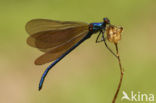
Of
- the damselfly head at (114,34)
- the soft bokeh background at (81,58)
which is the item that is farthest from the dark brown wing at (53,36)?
the soft bokeh background at (81,58)

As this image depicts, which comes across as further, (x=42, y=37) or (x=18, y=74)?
(x=18, y=74)

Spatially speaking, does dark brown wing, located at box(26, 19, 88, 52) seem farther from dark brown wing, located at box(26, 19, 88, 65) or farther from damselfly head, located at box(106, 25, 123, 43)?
damselfly head, located at box(106, 25, 123, 43)

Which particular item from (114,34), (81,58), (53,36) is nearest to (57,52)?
(53,36)

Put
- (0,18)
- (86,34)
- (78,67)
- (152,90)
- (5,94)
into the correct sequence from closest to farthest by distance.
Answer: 1. (86,34)
2. (152,90)
3. (5,94)
4. (78,67)
5. (0,18)

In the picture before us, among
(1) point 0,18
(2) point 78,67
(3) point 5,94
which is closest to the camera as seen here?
(3) point 5,94

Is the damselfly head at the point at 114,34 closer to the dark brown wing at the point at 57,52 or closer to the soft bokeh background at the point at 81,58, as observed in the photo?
the dark brown wing at the point at 57,52

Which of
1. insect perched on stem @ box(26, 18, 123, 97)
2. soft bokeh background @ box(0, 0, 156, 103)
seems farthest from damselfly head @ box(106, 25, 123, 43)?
soft bokeh background @ box(0, 0, 156, 103)

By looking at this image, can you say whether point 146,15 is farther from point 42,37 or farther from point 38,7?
point 42,37

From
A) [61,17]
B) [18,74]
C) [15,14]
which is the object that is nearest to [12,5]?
[15,14]
